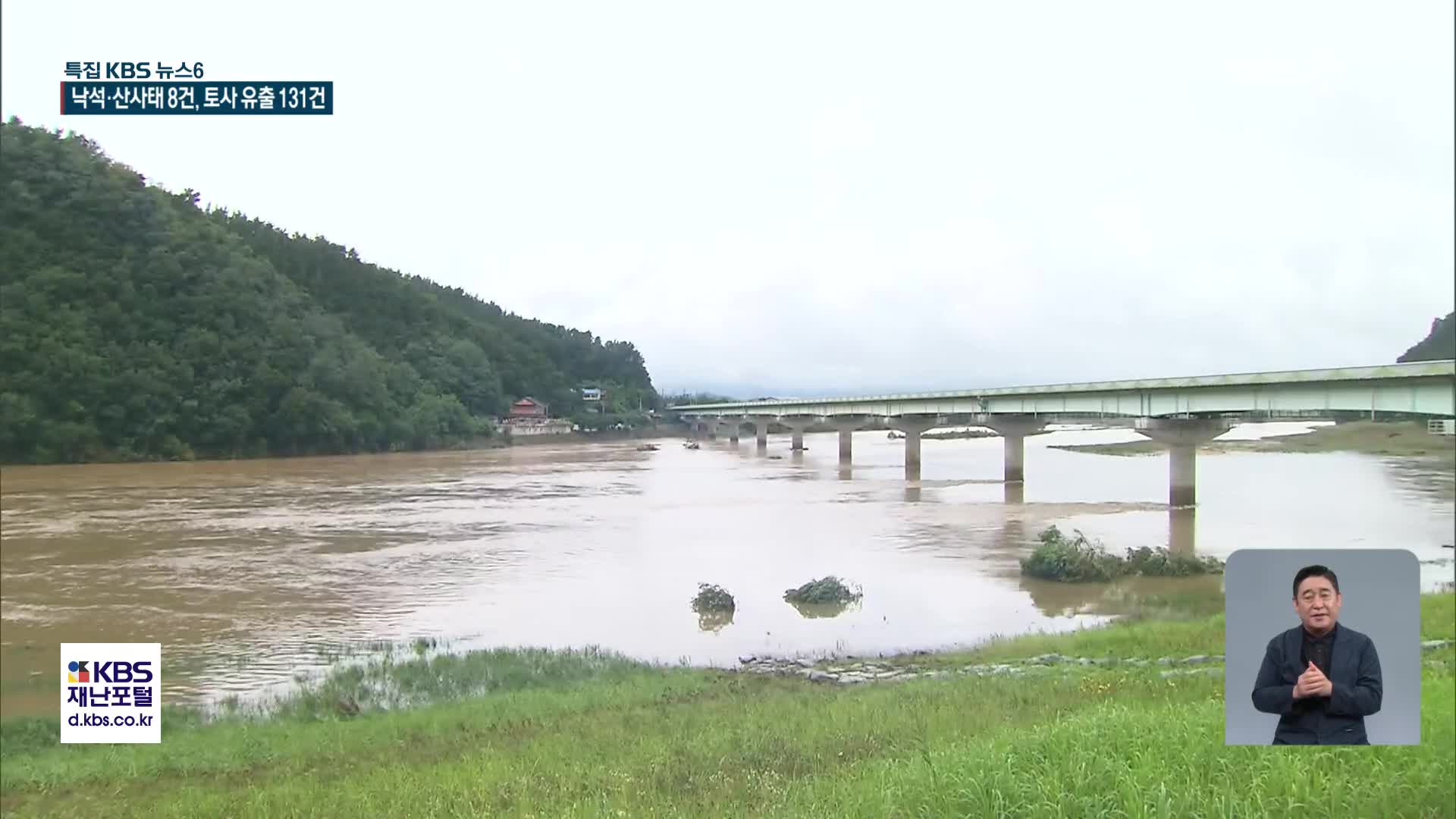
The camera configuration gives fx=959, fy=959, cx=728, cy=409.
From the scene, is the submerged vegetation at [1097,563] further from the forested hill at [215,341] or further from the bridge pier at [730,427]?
the forested hill at [215,341]

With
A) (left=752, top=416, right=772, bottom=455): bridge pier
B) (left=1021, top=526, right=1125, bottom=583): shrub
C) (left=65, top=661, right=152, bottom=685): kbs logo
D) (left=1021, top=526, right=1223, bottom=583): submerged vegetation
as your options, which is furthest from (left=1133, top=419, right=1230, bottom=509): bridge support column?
(left=65, top=661, right=152, bottom=685): kbs logo

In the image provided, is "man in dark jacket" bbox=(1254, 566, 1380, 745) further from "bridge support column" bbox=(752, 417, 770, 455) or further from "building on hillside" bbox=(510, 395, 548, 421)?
"bridge support column" bbox=(752, 417, 770, 455)

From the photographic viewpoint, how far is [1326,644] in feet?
8.91

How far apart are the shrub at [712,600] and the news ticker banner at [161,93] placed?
7.19 m

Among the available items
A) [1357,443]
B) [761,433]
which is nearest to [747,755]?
[761,433]

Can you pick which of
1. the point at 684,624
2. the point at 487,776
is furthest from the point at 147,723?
the point at 684,624

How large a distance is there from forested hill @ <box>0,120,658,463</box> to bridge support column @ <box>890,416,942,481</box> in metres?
13.4

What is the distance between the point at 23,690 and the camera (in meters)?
8.53

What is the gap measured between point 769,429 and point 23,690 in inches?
572

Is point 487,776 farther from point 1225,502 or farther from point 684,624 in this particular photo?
point 1225,502

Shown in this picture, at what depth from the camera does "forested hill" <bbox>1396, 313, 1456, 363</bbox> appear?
1223cm

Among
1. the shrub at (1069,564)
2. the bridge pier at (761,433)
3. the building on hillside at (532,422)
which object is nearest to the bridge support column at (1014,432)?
the bridge pier at (761,433)

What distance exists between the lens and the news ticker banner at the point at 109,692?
506 centimetres

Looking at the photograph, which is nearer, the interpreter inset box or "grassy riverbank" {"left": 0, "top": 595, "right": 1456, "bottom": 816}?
the interpreter inset box
